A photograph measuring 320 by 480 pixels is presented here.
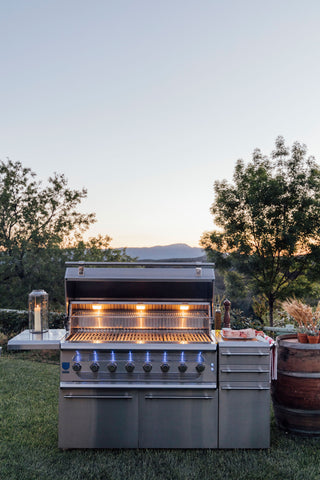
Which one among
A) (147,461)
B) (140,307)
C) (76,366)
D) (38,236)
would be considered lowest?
(147,461)

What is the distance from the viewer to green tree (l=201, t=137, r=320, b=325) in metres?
9.52

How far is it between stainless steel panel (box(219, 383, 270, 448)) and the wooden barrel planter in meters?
0.44

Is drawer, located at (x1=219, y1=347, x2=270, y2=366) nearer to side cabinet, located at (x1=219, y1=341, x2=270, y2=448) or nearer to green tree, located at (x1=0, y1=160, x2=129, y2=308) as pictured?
side cabinet, located at (x1=219, y1=341, x2=270, y2=448)

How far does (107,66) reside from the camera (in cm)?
859

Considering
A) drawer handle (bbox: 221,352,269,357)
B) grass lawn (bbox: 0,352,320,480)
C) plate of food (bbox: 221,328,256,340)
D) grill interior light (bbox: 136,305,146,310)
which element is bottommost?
grass lawn (bbox: 0,352,320,480)

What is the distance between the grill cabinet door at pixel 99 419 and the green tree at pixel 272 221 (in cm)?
641

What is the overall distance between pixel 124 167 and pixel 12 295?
5106mm

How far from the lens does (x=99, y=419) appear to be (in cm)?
375

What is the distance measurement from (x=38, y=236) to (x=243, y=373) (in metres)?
9.30

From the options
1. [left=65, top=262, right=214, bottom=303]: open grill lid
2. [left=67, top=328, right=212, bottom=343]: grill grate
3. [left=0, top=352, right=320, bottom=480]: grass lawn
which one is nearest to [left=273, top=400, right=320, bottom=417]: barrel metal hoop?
[left=0, top=352, right=320, bottom=480]: grass lawn

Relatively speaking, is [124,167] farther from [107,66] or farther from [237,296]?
[237,296]

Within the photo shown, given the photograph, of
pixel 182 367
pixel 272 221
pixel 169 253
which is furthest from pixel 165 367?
pixel 272 221

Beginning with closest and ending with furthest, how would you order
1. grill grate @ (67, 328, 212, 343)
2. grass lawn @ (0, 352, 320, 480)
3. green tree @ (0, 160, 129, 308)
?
grass lawn @ (0, 352, 320, 480), grill grate @ (67, 328, 212, 343), green tree @ (0, 160, 129, 308)

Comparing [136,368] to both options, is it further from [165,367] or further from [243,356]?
[243,356]
